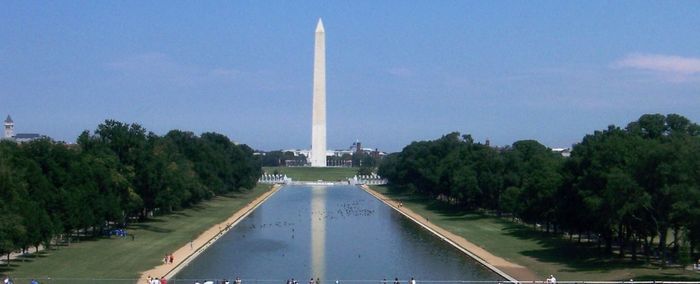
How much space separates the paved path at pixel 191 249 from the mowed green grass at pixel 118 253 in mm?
538

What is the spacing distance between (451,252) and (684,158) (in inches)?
591

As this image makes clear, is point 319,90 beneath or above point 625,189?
above

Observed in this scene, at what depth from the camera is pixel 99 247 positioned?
51375mm

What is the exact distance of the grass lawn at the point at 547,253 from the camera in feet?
131

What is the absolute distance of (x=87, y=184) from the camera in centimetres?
5544

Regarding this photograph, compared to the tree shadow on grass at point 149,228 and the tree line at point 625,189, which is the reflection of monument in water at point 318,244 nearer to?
the tree shadow on grass at point 149,228

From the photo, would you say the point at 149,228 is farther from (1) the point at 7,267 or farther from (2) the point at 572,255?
(2) the point at 572,255

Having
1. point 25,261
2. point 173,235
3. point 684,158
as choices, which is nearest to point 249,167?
point 173,235

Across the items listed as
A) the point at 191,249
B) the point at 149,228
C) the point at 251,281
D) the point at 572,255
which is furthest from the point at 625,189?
the point at 149,228

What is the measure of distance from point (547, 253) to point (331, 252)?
37.6ft

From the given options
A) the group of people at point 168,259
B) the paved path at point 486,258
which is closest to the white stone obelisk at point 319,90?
the paved path at point 486,258

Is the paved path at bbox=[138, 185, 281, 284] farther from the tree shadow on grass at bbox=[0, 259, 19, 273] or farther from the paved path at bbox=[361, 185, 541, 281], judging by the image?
the paved path at bbox=[361, 185, 541, 281]

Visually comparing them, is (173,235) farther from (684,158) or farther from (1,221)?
(684,158)

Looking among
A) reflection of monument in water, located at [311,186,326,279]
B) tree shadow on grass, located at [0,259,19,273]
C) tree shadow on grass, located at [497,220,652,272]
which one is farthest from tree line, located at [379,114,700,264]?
tree shadow on grass, located at [0,259,19,273]
